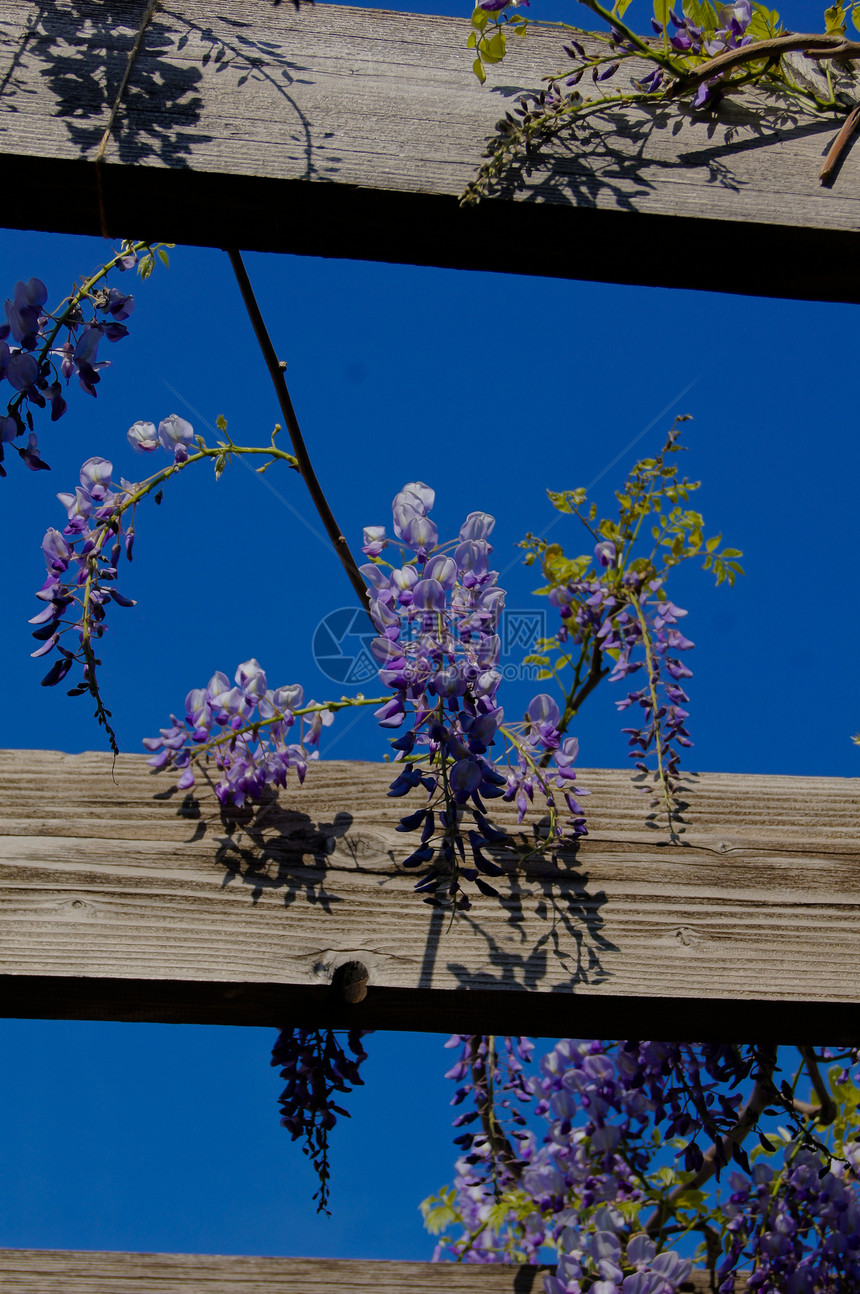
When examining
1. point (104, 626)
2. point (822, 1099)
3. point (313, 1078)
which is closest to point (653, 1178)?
point (822, 1099)

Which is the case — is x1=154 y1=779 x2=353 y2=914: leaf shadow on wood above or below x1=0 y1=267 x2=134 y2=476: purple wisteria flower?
below

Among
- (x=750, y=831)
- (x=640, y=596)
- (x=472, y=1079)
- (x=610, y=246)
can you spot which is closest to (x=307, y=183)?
(x=610, y=246)

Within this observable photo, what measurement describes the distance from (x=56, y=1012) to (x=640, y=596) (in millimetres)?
1562

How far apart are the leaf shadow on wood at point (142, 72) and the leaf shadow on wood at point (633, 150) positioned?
19cm

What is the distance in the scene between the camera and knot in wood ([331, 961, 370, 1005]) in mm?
965

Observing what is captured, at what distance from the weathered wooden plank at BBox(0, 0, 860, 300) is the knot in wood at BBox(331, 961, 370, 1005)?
730 mm

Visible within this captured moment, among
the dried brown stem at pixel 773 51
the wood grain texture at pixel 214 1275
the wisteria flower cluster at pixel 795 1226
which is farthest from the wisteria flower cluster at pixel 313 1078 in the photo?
the dried brown stem at pixel 773 51

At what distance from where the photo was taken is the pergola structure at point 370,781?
0.92 meters

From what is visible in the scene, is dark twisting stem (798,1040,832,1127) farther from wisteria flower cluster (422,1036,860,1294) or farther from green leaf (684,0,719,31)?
green leaf (684,0,719,31)

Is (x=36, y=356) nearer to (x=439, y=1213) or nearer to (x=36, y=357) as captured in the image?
(x=36, y=357)

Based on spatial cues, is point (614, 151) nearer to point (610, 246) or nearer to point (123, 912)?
point (610, 246)

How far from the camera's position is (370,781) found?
3.73 ft

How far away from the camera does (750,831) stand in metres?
1.15

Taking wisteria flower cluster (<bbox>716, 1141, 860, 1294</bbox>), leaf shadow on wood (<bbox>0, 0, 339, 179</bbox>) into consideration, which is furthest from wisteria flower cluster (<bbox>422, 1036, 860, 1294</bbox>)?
leaf shadow on wood (<bbox>0, 0, 339, 179</bbox>)
